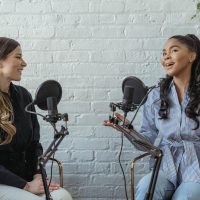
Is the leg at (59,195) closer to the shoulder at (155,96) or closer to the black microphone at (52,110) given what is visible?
the black microphone at (52,110)

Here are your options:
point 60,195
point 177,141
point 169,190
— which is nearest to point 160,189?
point 169,190

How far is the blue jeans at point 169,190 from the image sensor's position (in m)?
1.60

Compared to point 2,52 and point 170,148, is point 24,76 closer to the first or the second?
point 2,52

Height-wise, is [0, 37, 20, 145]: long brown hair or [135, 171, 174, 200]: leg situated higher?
[0, 37, 20, 145]: long brown hair

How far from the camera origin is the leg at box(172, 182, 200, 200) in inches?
62.6

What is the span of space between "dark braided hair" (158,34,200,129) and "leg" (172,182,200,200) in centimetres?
26

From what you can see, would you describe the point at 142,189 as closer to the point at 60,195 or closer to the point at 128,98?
the point at 60,195

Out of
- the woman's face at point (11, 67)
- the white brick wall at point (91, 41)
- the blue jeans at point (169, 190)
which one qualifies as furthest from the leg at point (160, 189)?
the woman's face at point (11, 67)

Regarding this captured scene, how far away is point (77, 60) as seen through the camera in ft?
6.97

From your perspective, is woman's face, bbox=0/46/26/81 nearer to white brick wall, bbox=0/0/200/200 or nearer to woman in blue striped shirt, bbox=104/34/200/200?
white brick wall, bbox=0/0/200/200

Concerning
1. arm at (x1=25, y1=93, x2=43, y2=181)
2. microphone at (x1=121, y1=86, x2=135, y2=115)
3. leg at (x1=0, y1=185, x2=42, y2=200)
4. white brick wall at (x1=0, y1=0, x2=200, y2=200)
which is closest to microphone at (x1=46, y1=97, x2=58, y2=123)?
microphone at (x1=121, y1=86, x2=135, y2=115)

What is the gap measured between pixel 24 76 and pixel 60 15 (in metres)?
0.36

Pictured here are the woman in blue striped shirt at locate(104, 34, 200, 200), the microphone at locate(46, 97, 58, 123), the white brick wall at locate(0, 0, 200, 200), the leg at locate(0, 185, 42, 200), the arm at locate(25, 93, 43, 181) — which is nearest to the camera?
the microphone at locate(46, 97, 58, 123)

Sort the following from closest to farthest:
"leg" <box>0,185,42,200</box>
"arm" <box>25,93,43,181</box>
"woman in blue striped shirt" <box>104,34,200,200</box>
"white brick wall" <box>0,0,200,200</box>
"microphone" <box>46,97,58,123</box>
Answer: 1. "microphone" <box>46,97,58,123</box>
2. "leg" <box>0,185,42,200</box>
3. "woman in blue striped shirt" <box>104,34,200,200</box>
4. "arm" <box>25,93,43,181</box>
5. "white brick wall" <box>0,0,200,200</box>
